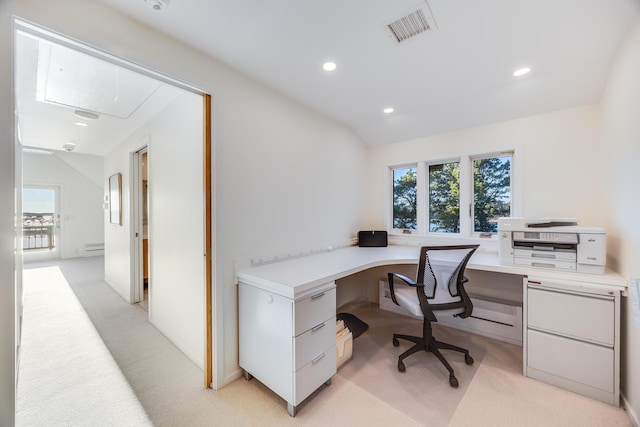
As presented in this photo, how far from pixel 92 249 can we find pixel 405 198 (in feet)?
27.8

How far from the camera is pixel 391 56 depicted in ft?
5.81

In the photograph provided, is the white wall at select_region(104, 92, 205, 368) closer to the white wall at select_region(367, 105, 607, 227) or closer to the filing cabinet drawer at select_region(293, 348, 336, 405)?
the filing cabinet drawer at select_region(293, 348, 336, 405)

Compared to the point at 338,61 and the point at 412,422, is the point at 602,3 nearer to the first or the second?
the point at 338,61

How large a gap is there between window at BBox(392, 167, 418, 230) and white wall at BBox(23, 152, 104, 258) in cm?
732

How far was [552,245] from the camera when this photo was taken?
1.89m

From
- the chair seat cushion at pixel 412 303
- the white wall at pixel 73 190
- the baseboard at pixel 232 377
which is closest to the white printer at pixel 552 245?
the chair seat cushion at pixel 412 303

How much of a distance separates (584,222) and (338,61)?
257 centimetres

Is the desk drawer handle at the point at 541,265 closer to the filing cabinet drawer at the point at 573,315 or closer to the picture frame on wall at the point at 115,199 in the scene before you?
the filing cabinet drawer at the point at 573,315

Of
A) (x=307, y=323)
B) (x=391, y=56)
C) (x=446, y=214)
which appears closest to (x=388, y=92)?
(x=391, y=56)

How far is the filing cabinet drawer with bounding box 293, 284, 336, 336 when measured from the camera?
1516 millimetres

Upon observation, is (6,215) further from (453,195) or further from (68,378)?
(453,195)

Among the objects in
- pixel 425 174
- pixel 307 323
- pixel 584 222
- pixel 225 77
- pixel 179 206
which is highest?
pixel 225 77

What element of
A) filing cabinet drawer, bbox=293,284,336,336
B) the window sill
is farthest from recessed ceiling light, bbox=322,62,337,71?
the window sill

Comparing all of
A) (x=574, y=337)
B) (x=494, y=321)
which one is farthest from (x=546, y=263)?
(x=494, y=321)
